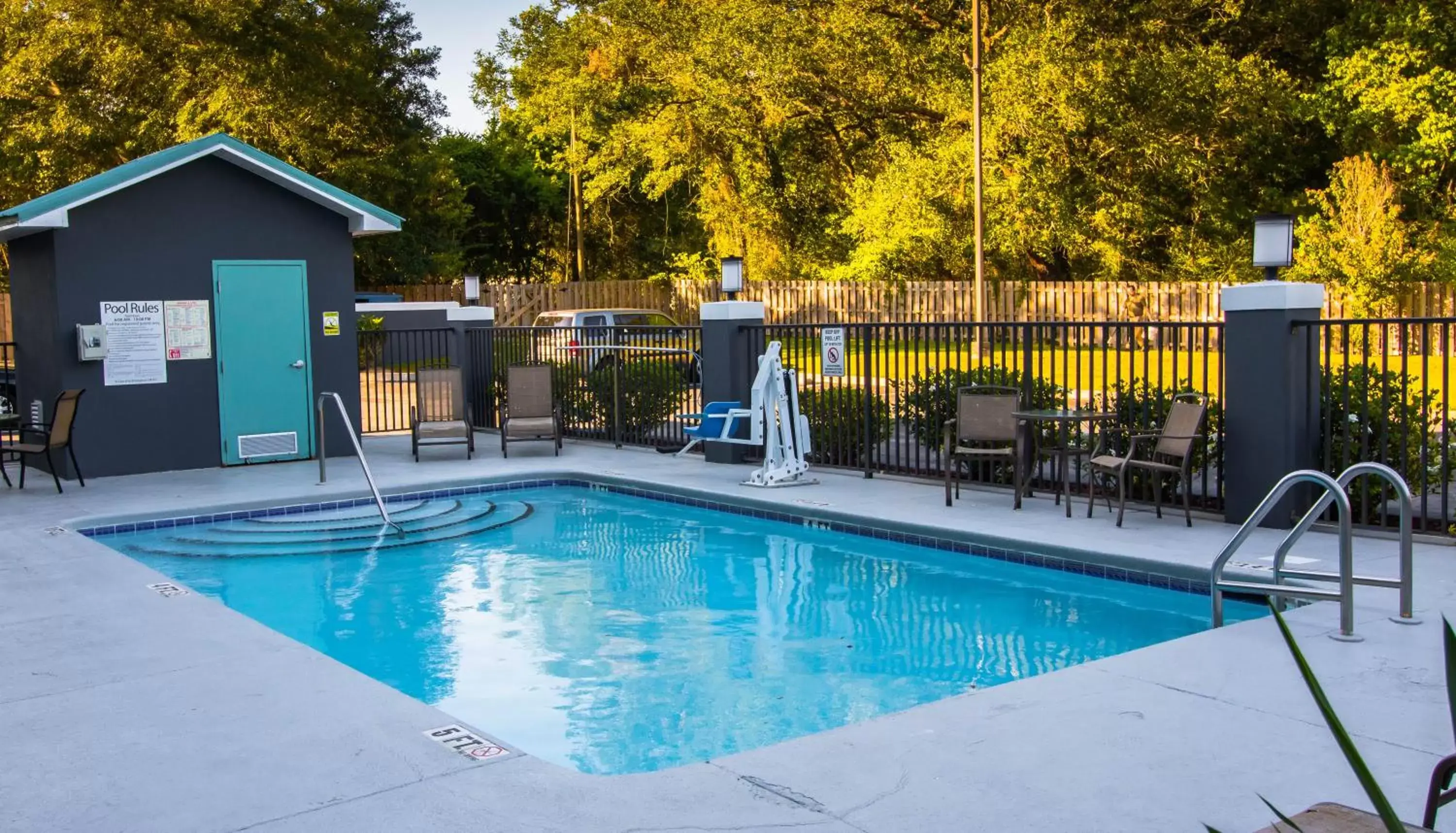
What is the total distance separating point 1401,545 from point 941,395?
550 cm

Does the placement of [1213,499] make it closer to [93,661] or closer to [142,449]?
[93,661]

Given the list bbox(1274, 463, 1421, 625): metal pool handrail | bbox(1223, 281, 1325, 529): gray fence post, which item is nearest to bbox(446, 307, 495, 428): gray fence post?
bbox(1223, 281, 1325, 529): gray fence post

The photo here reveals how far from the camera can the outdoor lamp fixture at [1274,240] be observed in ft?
27.1

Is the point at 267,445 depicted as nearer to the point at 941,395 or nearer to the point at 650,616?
the point at 941,395

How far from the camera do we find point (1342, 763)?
4.16m

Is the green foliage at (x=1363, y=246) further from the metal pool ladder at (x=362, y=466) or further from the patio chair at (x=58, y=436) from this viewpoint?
the patio chair at (x=58, y=436)

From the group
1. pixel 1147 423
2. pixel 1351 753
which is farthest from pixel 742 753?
pixel 1147 423

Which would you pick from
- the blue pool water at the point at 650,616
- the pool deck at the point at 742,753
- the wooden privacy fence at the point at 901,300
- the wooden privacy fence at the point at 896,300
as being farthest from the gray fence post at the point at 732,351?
the wooden privacy fence at the point at 901,300

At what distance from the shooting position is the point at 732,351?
1287 cm

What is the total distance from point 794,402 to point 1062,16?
59.3ft

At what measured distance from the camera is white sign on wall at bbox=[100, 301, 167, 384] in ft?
40.8

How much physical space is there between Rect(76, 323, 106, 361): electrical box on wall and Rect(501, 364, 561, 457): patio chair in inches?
156

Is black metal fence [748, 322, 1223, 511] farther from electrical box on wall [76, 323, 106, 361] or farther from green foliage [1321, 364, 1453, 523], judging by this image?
electrical box on wall [76, 323, 106, 361]

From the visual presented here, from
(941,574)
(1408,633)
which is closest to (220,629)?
(941,574)
